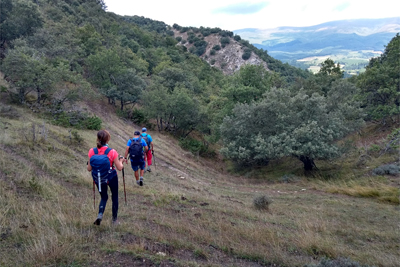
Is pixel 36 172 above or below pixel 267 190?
above

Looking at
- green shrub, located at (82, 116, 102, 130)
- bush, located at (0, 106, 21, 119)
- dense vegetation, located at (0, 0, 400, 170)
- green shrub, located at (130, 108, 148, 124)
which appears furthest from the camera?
green shrub, located at (130, 108, 148, 124)

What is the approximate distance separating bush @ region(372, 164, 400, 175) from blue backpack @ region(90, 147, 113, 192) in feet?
44.6

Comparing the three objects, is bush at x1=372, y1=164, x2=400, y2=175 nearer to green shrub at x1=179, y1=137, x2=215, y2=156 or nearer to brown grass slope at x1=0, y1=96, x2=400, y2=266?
brown grass slope at x1=0, y1=96, x2=400, y2=266

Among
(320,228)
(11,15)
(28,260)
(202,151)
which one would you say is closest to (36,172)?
(28,260)

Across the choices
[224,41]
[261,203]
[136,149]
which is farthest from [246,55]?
[136,149]

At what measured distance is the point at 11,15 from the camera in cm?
2630

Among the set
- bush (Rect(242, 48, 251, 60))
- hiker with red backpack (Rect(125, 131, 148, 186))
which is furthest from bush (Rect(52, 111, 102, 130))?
bush (Rect(242, 48, 251, 60))

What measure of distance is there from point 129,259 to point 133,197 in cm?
352

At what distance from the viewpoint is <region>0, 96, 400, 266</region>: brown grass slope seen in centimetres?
378

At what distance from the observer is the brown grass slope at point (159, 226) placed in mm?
3775

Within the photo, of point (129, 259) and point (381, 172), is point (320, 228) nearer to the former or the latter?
point (129, 259)

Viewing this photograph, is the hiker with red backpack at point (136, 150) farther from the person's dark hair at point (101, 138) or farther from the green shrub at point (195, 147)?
the green shrub at point (195, 147)

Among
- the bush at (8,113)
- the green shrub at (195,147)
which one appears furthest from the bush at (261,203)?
the green shrub at (195,147)

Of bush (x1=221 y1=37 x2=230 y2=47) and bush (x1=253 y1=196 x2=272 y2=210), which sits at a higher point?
bush (x1=221 y1=37 x2=230 y2=47)
